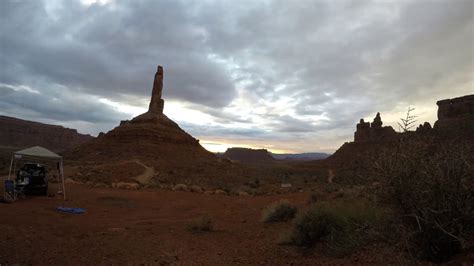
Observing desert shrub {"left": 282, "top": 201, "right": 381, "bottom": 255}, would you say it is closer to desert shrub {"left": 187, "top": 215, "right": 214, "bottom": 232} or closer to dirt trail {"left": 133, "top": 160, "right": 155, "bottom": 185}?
desert shrub {"left": 187, "top": 215, "right": 214, "bottom": 232}

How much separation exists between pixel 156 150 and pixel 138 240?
131ft

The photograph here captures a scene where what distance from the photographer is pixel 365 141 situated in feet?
254

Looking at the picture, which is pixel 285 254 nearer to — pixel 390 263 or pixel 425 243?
pixel 390 263

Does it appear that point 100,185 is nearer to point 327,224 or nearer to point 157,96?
point 327,224

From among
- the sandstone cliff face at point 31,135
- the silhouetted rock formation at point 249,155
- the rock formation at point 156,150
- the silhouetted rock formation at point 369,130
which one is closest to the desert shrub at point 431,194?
the rock formation at point 156,150

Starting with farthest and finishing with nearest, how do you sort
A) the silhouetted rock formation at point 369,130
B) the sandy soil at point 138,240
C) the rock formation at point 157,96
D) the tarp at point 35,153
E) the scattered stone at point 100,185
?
the silhouetted rock formation at point 369,130 → the rock formation at point 157,96 → the scattered stone at point 100,185 → the tarp at point 35,153 → the sandy soil at point 138,240

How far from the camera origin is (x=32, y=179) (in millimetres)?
14797

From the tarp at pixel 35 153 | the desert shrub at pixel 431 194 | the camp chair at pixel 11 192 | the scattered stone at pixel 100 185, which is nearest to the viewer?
the desert shrub at pixel 431 194

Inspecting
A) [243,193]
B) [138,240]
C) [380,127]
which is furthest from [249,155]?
[138,240]

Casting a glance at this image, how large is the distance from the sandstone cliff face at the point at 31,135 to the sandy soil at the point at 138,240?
9457 cm

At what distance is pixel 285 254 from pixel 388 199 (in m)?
2.68

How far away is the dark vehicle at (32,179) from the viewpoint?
14.4m

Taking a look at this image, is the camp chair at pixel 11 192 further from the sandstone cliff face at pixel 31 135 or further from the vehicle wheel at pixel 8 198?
the sandstone cliff face at pixel 31 135

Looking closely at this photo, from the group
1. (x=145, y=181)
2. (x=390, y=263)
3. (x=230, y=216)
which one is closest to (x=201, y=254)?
(x=390, y=263)
